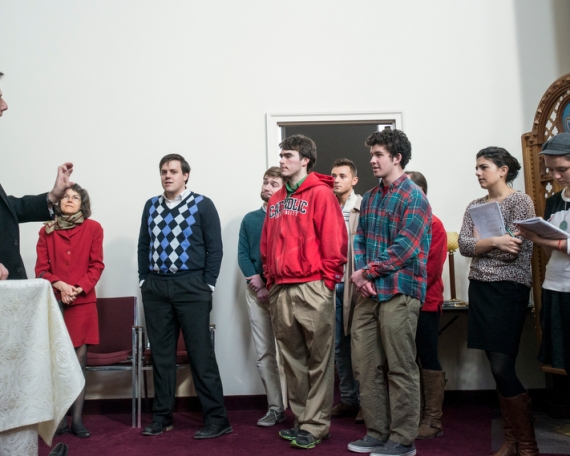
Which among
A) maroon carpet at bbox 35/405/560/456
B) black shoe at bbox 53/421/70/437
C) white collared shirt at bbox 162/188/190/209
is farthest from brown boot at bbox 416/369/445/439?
black shoe at bbox 53/421/70/437

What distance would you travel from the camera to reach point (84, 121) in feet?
14.1

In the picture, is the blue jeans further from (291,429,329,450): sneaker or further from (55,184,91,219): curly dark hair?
(55,184,91,219): curly dark hair

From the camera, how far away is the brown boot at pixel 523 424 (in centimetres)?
258

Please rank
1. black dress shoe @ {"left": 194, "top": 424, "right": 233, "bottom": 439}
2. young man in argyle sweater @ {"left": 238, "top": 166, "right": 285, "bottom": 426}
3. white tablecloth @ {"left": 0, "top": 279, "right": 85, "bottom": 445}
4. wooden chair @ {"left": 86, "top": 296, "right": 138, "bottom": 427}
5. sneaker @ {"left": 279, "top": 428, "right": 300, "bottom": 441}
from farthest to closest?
wooden chair @ {"left": 86, "top": 296, "right": 138, "bottom": 427} → young man in argyle sweater @ {"left": 238, "top": 166, "right": 285, "bottom": 426} → black dress shoe @ {"left": 194, "top": 424, "right": 233, "bottom": 439} → sneaker @ {"left": 279, "top": 428, "right": 300, "bottom": 441} → white tablecloth @ {"left": 0, "top": 279, "right": 85, "bottom": 445}

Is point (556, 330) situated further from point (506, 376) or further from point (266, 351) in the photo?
point (266, 351)

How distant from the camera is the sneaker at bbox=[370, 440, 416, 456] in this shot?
267 cm

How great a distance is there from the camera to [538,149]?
3674 millimetres

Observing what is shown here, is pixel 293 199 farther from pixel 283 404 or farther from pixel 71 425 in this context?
pixel 71 425

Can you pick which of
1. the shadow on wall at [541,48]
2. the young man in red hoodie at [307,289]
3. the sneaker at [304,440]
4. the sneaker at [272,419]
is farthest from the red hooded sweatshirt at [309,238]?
the shadow on wall at [541,48]

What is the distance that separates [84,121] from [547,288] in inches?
133

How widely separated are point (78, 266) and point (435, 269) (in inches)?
87.7

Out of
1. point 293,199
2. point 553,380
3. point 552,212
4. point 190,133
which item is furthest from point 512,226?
point 190,133

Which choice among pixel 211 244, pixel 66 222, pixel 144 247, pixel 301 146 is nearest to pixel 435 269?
pixel 301 146

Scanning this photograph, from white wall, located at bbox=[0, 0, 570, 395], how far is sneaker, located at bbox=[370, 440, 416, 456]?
169 cm
